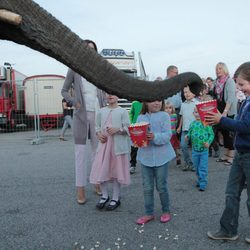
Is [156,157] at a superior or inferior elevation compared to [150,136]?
inferior

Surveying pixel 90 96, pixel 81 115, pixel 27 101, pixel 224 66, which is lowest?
pixel 81 115

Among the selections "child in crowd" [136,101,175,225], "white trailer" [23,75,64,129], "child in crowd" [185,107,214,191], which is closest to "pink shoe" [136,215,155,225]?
"child in crowd" [136,101,175,225]

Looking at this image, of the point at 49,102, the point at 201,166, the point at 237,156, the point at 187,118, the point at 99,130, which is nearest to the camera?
the point at 237,156

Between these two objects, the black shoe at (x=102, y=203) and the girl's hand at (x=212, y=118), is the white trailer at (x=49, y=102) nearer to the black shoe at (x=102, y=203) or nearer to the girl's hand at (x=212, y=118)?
the black shoe at (x=102, y=203)

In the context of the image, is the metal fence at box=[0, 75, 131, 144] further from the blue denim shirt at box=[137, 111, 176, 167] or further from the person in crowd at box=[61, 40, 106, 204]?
the blue denim shirt at box=[137, 111, 176, 167]

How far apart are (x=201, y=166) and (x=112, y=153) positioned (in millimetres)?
1531

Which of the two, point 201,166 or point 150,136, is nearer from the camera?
point 150,136

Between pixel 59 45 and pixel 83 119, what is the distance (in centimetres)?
324

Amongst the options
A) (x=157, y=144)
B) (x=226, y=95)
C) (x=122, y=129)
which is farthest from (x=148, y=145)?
(x=226, y=95)

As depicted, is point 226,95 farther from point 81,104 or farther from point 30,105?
point 30,105

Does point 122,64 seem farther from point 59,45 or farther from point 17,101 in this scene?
point 59,45

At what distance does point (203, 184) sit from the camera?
5.69 m

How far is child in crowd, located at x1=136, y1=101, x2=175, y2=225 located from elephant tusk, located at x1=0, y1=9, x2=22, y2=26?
2.62 m

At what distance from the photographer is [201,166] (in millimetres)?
5777
